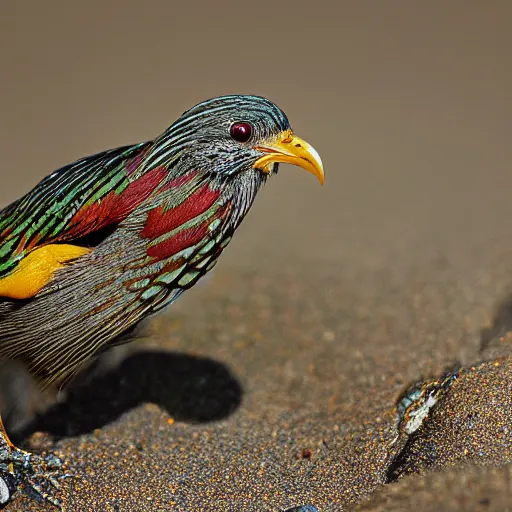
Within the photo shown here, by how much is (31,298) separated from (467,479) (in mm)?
1738

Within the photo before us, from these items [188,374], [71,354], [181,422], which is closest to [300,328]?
[188,374]

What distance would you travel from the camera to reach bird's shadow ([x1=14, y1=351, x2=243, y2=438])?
388cm

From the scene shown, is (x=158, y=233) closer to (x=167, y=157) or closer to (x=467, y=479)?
(x=167, y=157)

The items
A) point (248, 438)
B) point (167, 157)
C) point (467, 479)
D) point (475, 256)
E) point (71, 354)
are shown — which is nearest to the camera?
point (467, 479)

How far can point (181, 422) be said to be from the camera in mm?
3898

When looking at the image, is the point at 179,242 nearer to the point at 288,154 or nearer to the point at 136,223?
the point at 136,223

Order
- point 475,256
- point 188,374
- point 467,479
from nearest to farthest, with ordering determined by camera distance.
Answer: point 467,479 < point 188,374 < point 475,256

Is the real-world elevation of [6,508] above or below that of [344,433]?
above

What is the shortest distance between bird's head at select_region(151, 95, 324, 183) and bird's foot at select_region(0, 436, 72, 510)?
56.1 inches

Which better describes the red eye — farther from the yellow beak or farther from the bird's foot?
the bird's foot

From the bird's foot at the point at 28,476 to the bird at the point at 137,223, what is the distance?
575 millimetres

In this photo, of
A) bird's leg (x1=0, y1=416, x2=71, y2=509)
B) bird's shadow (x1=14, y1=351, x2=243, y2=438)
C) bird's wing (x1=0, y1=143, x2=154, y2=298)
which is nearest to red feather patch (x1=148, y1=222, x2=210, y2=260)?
bird's wing (x1=0, y1=143, x2=154, y2=298)

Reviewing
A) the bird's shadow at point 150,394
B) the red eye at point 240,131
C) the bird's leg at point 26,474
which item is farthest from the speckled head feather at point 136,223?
the bird's shadow at point 150,394

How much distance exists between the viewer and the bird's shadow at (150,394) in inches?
153
